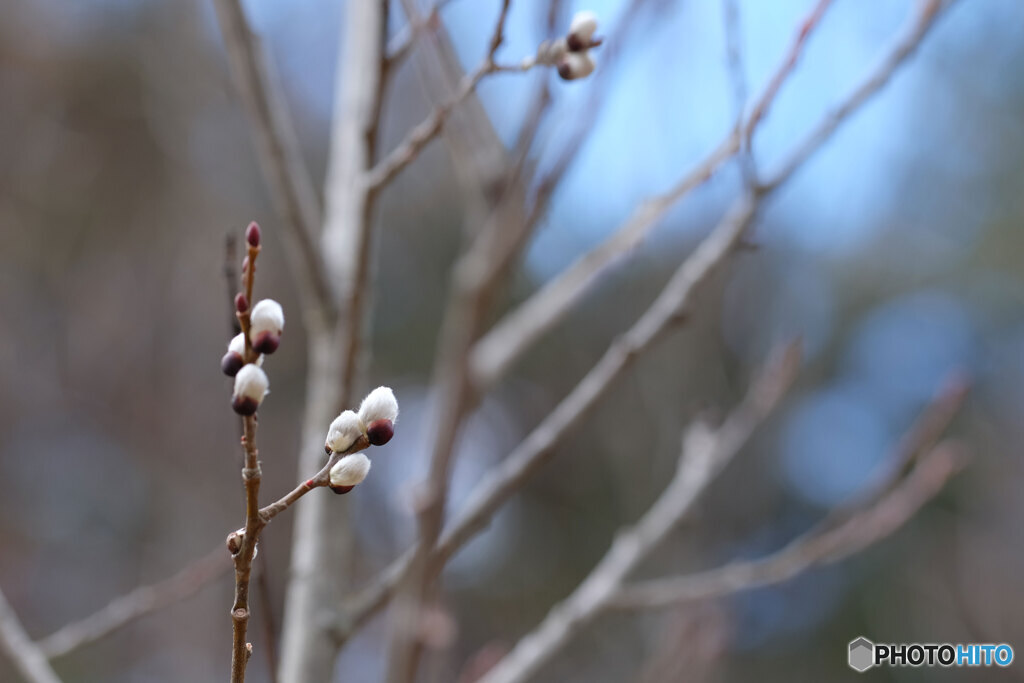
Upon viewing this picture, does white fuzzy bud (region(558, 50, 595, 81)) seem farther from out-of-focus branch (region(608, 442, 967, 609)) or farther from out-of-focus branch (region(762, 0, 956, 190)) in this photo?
out-of-focus branch (region(608, 442, 967, 609))

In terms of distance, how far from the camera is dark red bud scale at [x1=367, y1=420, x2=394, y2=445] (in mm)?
331

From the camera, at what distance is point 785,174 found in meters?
0.63

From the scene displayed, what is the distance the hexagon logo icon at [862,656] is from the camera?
4.18 feet

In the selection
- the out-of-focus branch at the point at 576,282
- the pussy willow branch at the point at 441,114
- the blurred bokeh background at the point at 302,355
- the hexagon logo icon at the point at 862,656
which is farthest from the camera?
the blurred bokeh background at the point at 302,355

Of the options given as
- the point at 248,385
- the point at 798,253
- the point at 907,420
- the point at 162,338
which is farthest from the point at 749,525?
the point at 162,338

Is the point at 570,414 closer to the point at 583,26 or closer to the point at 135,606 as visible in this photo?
the point at 583,26

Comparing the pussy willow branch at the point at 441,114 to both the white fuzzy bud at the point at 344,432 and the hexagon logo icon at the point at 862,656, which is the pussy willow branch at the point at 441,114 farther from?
the hexagon logo icon at the point at 862,656

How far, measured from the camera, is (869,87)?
25.1 inches

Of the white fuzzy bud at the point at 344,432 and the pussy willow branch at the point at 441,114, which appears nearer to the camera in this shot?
the white fuzzy bud at the point at 344,432

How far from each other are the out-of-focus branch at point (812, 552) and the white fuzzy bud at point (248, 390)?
604 millimetres

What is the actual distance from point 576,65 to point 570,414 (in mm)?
281

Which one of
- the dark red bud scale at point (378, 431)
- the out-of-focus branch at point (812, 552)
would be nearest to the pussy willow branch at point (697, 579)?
the out-of-focus branch at point (812, 552)

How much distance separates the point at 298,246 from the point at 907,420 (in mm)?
4191

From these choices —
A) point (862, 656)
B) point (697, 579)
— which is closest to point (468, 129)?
point (697, 579)
